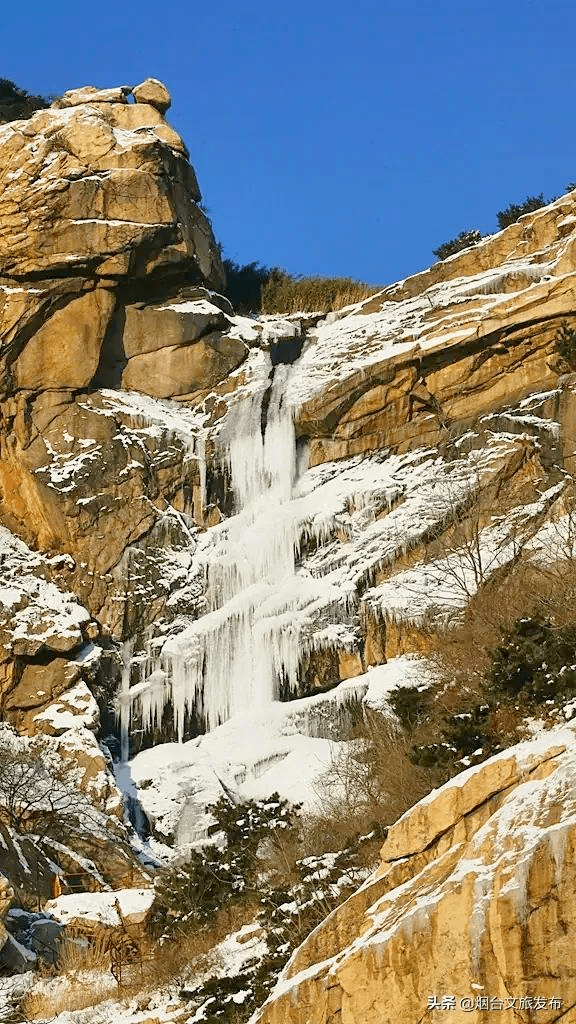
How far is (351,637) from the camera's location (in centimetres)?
3022

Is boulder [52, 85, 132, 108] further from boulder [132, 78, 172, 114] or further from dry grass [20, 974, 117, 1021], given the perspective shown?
dry grass [20, 974, 117, 1021]

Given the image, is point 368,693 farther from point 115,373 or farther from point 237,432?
point 115,373

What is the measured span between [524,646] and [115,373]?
2075 cm

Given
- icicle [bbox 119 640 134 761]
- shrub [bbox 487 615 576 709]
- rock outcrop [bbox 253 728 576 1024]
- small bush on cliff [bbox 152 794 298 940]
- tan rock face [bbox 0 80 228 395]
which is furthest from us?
tan rock face [bbox 0 80 228 395]

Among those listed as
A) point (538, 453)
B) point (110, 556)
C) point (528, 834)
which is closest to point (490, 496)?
point (538, 453)

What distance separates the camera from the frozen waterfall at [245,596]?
30625 mm

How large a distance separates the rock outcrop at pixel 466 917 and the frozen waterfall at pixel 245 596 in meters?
16.2

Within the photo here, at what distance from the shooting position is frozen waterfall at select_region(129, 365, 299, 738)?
30.6 metres

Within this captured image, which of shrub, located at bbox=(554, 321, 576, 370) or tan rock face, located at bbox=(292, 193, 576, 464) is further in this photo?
tan rock face, located at bbox=(292, 193, 576, 464)

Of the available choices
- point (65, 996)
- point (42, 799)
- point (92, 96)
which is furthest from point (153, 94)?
point (65, 996)

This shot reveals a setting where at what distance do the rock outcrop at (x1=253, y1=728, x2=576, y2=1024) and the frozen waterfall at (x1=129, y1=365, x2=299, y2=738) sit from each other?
53.0 ft

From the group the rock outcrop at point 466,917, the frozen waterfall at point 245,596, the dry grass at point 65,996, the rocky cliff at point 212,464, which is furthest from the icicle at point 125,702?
the rock outcrop at point 466,917

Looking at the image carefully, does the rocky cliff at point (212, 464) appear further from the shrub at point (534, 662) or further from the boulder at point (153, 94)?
the shrub at point (534, 662)

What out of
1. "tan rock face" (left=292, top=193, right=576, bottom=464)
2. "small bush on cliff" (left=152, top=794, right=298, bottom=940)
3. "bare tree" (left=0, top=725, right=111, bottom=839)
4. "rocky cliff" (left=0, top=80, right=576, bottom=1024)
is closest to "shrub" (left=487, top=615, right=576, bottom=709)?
"small bush on cliff" (left=152, top=794, right=298, bottom=940)
